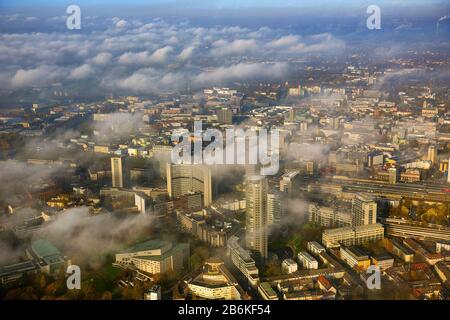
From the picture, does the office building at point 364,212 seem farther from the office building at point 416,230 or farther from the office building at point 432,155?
the office building at point 432,155

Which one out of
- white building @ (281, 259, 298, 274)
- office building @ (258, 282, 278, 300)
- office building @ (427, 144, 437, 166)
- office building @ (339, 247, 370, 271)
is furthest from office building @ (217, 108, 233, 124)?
office building @ (258, 282, 278, 300)

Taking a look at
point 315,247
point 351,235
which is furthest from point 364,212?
point 315,247

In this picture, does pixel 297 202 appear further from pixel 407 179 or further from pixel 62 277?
pixel 62 277

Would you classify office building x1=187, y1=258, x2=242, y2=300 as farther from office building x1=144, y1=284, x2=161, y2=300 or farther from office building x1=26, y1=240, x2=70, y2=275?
office building x1=26, y1=240, x2=70, y2=275

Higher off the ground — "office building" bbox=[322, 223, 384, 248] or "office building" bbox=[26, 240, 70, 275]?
"office building" bbox=[26, 240, 70, 275]

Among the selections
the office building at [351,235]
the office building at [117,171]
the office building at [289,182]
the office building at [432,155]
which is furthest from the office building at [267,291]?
the office building at [432,155]
